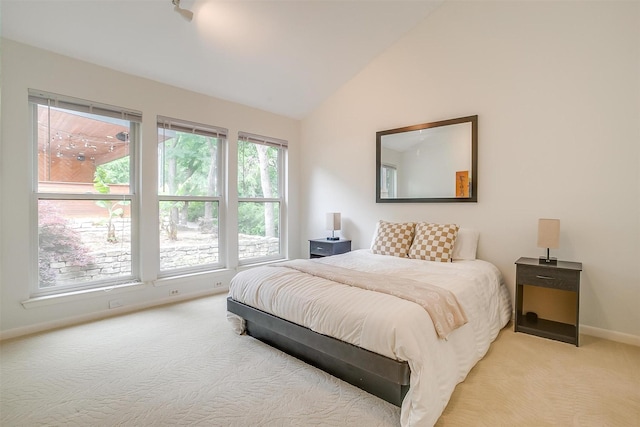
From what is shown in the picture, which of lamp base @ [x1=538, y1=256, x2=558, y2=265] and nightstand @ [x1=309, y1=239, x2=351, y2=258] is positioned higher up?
lamp base @ [x1=538, y1=256, x2=558, y2=265]

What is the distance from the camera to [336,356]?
6.22 feet

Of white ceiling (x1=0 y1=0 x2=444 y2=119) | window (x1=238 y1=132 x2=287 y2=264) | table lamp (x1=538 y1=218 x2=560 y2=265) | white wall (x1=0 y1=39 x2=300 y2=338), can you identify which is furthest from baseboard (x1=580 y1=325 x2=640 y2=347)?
white wall (x1=0 y1=39 x2=300 y2=338)

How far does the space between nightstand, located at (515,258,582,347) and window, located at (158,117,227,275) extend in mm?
3596

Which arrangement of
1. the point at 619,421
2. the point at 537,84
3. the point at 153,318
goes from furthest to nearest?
the point at 153,318 < the point at 537,84 < the point at 619,421

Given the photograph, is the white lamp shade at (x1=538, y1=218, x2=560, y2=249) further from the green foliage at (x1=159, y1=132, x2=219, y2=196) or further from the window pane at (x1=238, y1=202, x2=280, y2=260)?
the green foliage at (x1=159, y1=132, x2=219, y2=196)

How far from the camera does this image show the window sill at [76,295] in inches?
110

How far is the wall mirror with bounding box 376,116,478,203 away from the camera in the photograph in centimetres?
341

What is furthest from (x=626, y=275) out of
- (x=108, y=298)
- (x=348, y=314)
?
(x=108, y=298)

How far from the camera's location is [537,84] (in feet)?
9.76

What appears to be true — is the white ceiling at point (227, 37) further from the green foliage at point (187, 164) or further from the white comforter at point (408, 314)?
the white comforter at point (408, 314)

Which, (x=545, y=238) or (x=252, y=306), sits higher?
(x=545, y=238)

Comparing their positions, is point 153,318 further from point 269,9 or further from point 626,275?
point 626,275

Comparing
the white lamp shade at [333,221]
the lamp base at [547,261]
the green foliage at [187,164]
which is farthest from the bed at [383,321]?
the green foliage at [187,164]

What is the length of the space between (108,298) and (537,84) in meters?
4.96
